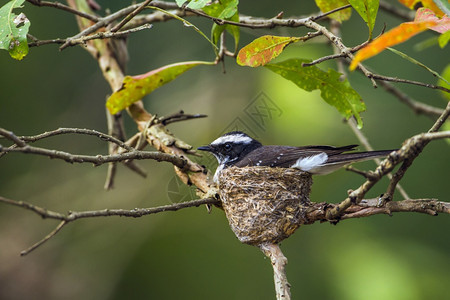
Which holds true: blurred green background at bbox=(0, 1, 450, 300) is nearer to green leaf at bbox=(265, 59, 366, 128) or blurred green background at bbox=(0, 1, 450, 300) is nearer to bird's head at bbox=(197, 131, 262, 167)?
bird's head at bbox=(197, 131, 262, 167)

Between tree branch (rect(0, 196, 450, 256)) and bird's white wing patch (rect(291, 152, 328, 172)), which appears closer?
tree branch (rect(0, 196, 450, 256))

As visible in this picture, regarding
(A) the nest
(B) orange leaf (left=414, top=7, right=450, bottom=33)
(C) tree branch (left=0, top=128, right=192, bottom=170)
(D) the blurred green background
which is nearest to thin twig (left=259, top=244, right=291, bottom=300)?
(A) the nest

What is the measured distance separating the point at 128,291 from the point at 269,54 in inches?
158

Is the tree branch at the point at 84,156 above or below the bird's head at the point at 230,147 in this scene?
above

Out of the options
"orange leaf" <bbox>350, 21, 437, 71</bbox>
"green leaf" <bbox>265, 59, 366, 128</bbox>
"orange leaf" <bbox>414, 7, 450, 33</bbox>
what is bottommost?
"green leaf" <bbox>265, 59, 366, 128</bbox>

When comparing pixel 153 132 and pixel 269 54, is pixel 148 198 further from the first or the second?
pixel 269 54

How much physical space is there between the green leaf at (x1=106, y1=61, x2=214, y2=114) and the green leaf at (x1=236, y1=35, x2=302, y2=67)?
2.40 feet

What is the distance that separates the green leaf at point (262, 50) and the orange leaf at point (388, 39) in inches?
34.6

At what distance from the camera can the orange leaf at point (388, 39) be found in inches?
58.6

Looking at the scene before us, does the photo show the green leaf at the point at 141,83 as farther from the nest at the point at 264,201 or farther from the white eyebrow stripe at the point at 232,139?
the white eyebrow stripe at the point at 232,139

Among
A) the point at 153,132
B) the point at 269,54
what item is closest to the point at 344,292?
the point at 153,132

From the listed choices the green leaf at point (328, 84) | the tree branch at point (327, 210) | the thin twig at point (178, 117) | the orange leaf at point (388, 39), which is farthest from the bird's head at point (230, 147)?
the orange leaf at point (388, 39)

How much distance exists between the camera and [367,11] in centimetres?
222

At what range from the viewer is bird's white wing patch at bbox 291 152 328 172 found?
3.30 meters
